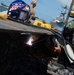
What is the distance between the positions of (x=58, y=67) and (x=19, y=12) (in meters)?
2.42

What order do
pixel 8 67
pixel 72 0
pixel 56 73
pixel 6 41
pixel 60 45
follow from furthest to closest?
pixel 72 0, pixel 56 73, pixel 60 45, pixel 8 67, pixel 6 41

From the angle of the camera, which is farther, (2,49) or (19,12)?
(19,12)

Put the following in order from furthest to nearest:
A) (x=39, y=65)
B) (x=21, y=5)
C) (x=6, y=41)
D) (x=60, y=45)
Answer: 1. (x=21, y=5)
2. (x=39, y=65)
3. (x=60, y=45)
4. (x=6, y=41)

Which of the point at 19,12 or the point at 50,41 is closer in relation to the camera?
the point at 50,41

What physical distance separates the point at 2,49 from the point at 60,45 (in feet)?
8.72

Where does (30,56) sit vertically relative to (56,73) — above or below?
above

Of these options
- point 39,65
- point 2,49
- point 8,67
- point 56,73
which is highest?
point 2,49

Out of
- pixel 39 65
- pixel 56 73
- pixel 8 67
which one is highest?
pixel 8 67

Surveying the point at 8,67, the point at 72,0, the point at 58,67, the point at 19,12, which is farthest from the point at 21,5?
the point at 72,0

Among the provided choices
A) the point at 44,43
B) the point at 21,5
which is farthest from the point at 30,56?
the point at 21,5

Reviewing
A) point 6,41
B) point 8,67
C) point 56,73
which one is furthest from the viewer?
point 56,73

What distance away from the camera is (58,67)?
28.3 feet

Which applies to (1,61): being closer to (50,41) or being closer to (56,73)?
(50,41)

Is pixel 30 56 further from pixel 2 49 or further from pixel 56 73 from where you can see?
pixel 2 49
